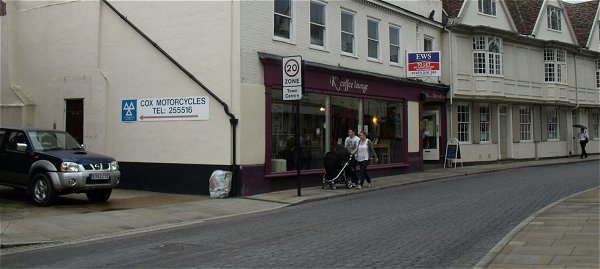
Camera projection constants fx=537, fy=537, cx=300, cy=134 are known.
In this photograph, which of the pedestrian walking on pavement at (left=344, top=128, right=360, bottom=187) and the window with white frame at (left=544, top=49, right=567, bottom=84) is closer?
the pedestrian walking on pavement at (left=344, top=128, right=360, bottom=187)

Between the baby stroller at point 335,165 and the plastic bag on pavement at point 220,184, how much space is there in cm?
303

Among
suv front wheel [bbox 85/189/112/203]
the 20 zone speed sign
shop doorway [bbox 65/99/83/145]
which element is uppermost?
the 20 zone speed sign

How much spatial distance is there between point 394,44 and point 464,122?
7328mm

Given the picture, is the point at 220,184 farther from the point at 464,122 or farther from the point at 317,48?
the point at 464,122

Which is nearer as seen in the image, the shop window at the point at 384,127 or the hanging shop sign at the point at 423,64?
the shop window at the point at 384,127

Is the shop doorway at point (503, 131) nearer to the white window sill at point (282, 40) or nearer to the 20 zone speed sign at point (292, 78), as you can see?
the white window sill at point (282, 40)

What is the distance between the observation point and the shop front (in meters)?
15.2

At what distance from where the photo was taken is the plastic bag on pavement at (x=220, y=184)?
45.0ft

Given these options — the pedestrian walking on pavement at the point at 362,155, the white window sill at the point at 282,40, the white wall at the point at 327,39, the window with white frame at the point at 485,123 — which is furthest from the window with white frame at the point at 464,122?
the white window sill at the point at 282,40

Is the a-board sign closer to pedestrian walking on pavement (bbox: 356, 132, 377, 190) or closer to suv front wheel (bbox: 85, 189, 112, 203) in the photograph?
pedestrian walking on pavement (bbox: 356, 132, 377, 190)

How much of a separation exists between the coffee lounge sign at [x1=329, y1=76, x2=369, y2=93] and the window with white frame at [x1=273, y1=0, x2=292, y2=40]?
84.5 inches

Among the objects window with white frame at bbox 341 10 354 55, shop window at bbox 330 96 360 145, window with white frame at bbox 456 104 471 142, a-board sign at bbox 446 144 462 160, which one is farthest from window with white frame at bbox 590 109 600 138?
window with white frame at bbox 341 10 354 55

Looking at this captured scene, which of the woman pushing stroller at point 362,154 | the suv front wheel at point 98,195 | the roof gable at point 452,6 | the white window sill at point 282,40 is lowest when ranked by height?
the suv front wheel at point 98,195

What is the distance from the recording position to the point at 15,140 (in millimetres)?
12578
